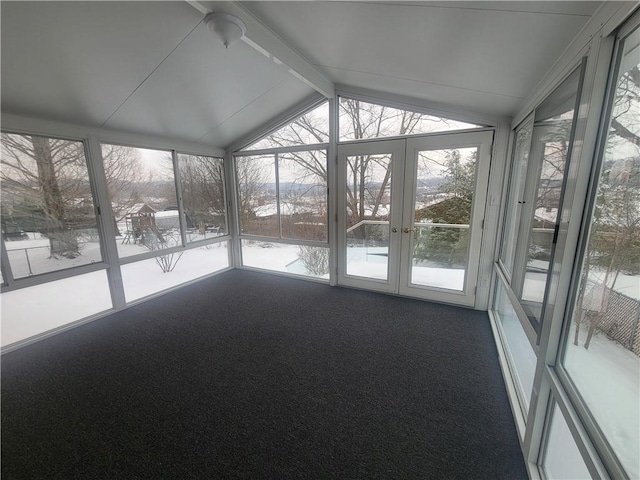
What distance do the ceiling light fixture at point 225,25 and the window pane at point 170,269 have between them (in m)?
3.00

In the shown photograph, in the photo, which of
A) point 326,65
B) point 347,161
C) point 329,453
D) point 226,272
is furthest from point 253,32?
point 226,272

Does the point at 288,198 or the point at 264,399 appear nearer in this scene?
the point at 264,399

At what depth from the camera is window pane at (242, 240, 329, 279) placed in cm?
418

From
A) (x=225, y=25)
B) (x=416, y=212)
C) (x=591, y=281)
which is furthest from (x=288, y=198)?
(x=591, y=281)

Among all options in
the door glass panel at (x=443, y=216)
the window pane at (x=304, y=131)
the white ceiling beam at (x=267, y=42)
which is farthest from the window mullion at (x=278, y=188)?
the door glass panel at (x=443, y=216)

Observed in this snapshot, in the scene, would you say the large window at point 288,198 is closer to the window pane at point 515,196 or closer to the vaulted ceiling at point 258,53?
the vaulted ceiling at point 258,53

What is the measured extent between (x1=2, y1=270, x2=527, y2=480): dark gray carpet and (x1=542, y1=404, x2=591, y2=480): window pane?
160 millimetres

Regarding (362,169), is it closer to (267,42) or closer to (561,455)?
(267,42)

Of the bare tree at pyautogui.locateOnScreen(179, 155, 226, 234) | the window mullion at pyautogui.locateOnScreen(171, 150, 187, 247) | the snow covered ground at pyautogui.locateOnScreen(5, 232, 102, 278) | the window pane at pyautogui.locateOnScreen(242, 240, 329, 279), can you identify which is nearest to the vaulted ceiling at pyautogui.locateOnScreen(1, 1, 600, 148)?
the window mullion at pyautogui.locateOnScreen(171, 150, 187, 247)

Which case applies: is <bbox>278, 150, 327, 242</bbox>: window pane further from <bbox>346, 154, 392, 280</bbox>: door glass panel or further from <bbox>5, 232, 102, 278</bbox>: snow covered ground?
<bbox>5, 232, 102, 278</bbox>: snow covered ground

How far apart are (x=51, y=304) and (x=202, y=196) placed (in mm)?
2257

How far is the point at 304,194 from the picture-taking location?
157 inches

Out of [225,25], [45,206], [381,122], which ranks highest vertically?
[225,25]

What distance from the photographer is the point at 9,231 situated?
2.37m
